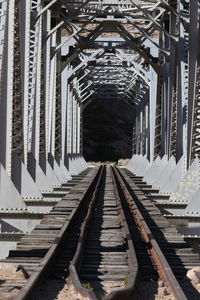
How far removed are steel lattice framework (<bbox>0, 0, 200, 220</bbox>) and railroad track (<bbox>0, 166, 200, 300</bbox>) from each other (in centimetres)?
262

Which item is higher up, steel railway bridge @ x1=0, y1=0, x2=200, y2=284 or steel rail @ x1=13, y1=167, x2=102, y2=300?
steel railway bridge @ x1=0, y1=0, x2=200, y2=284

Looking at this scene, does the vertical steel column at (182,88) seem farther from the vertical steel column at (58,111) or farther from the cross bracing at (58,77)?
the vertical steel column at (58,111)

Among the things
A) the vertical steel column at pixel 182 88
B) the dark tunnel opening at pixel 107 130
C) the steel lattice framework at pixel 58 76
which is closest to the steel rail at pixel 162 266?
the steel lattice framework at pixel 58 76

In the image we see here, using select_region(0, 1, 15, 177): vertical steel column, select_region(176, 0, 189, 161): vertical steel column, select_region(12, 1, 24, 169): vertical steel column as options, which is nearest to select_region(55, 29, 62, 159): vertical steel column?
select_region(176, 0, 189, 161): vertical steel column

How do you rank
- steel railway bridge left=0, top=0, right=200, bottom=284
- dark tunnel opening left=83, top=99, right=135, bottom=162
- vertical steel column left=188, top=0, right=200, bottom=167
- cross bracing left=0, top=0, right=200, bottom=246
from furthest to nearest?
1. dark tunnel opening left=83, top=99, right=135, bottom=162
2. vertical steel column left=188, top=0, right=200, bottom=167
3. cross bracing left=0, top=0, right=200, bottom=246
4. steel railway bridge left=0, top=0, right=200, bottom=284

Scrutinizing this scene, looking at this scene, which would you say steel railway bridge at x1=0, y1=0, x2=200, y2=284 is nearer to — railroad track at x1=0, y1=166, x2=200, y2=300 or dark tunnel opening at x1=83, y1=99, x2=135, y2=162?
railroad track at x1=0, y1=166, x2=200, y2=300

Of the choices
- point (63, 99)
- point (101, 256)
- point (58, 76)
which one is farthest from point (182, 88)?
point (63, 99)

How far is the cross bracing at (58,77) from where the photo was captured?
47.6ft

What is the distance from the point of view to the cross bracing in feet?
47.6

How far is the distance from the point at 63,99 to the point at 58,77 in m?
3.67

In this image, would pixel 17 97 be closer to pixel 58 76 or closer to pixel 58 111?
pixel 58 111

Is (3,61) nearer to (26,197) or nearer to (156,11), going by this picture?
(26,197)

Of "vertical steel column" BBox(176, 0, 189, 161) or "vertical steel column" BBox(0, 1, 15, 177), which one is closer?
"vertical steel column" BBox(0, 1, 15, 177)

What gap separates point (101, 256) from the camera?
8047 millimetres
